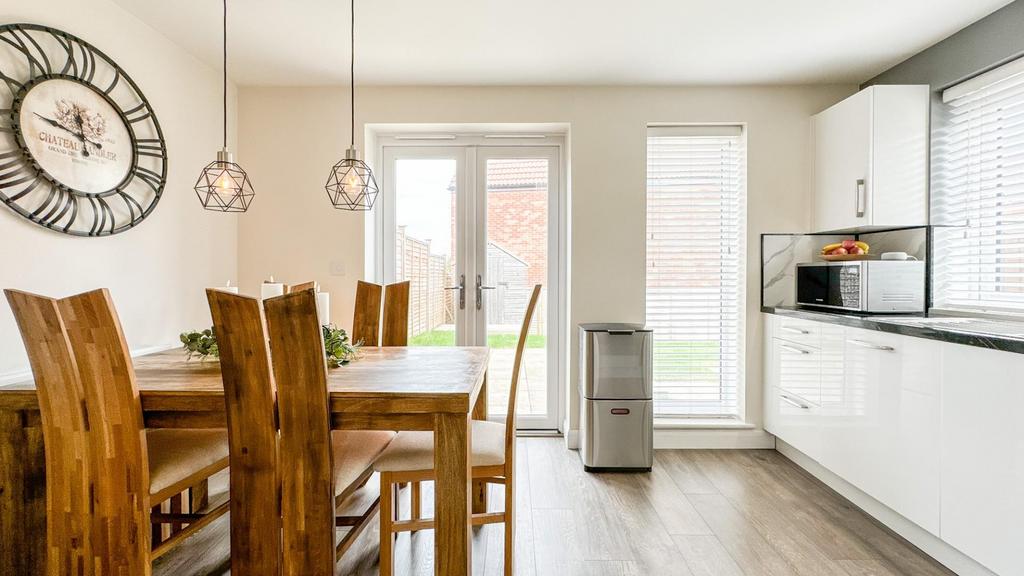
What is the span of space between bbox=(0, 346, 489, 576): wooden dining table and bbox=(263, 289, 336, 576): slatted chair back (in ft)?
0.25

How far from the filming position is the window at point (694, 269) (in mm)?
3480

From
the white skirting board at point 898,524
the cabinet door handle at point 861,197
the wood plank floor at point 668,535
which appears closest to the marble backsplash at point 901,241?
the cabinet door handle at point 861,197

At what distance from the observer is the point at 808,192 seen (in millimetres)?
3340

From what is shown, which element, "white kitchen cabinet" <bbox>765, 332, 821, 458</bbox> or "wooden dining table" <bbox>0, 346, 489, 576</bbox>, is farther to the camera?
"white kitchen cabinet" <bbox>765, 332, 821, 458</bbox>

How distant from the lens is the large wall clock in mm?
1876

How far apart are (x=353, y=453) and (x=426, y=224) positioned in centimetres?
208

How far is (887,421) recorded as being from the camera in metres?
2.20

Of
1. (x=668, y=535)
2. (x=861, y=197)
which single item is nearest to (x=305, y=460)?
(x=668, y=535)

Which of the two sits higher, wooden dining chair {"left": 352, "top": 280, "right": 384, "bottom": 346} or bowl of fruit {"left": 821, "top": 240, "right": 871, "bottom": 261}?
bowl of fruit {"left": 821, "top": 240, "right": 871, "bottom": 261}

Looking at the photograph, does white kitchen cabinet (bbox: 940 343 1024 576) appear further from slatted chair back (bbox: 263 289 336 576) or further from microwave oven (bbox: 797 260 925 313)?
slatted chair back (bbox: 263 289 336 576)

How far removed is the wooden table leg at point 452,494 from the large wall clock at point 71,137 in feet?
6.11

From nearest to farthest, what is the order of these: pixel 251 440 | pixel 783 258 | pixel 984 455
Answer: pixel 251 440, pixel 984 455, pixel 783 258

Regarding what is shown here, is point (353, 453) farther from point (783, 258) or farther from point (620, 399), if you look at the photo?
point (783, 258)

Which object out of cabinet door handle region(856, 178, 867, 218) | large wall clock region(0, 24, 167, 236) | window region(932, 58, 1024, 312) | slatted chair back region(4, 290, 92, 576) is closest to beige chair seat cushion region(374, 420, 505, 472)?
slatted chair back region(4, 290, 92, 576)
